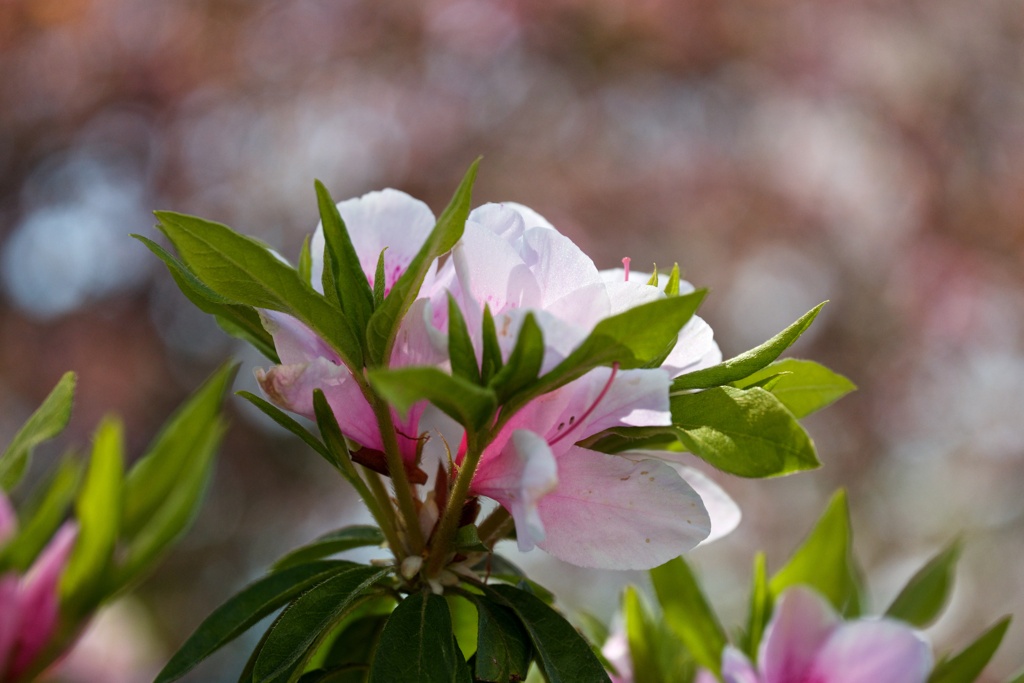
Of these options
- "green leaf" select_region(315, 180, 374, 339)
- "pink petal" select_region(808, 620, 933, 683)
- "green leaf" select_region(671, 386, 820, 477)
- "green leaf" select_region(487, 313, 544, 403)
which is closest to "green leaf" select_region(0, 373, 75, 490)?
"green leaf" select_region(315, 180, 374, 339)

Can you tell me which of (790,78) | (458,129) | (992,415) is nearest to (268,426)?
(458,129)

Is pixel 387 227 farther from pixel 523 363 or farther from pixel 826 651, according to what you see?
pixel 826 651

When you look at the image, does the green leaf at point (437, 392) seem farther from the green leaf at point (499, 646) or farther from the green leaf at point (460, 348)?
the green leaf at point (499, 646)

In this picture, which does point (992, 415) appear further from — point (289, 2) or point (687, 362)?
point (687, 362)

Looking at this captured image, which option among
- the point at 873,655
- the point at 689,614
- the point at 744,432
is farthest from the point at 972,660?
the point at 744,432

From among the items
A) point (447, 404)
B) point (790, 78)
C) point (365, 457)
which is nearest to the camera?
point (447, 404)

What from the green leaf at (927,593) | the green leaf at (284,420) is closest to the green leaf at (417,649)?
the green leaf at (284,420)
